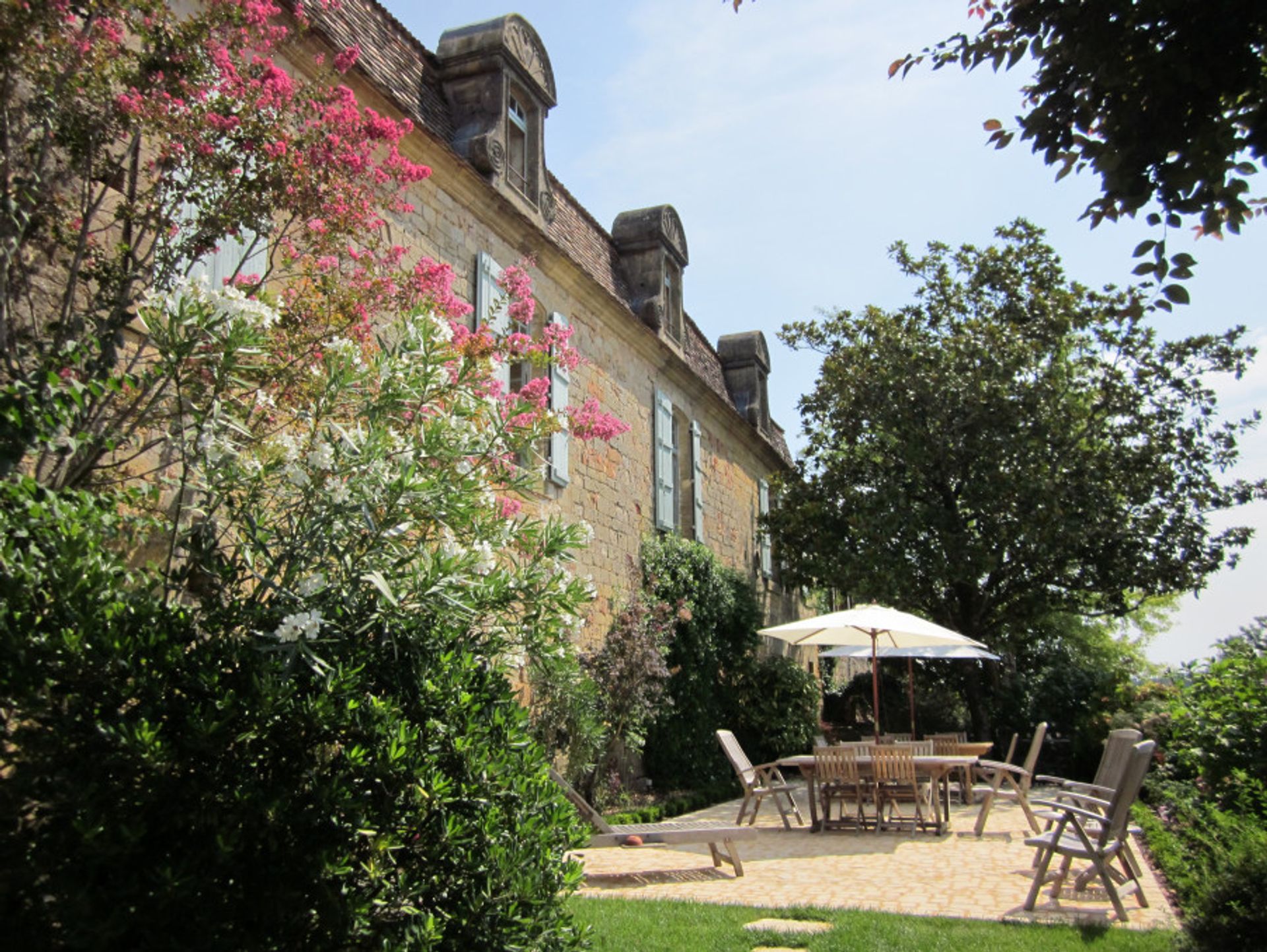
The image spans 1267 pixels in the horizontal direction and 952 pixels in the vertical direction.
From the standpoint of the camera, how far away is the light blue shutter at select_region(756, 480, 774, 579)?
18594mm

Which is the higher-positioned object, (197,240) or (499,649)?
Answer: (197,240)

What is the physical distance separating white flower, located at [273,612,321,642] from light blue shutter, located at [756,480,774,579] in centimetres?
1526

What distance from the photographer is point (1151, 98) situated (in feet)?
12.5

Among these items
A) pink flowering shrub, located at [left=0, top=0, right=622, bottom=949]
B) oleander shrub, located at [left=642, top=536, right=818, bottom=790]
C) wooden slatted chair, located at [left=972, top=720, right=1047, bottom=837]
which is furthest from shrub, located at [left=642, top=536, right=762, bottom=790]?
pink flowering shrub, located at [left=0, top=0, right=622, bottom=949]

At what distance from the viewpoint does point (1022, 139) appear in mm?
4266

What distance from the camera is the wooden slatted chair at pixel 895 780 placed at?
8.52 metres

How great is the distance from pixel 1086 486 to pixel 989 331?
2.77m

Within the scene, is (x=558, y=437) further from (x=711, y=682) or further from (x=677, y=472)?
(x=711, y=682)

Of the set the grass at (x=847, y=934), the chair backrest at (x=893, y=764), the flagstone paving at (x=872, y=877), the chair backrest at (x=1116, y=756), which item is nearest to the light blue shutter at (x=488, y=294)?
the flagstone paving at (x=872, y=877)

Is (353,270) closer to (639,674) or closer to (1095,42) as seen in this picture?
(1095,42)

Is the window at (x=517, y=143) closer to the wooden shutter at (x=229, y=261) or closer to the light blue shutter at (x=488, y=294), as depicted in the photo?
the light blue shutter at (x=488, y=294)

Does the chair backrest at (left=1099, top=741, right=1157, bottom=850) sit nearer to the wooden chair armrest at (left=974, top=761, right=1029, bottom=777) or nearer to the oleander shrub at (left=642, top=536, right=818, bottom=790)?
the wooden chair armrest at (left=974, top=761, right=1029, bottom=777)

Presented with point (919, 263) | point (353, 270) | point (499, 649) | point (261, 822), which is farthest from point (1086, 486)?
point (261, 822)

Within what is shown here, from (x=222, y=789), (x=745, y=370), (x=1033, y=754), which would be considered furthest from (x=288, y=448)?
(x=745, y=370)
